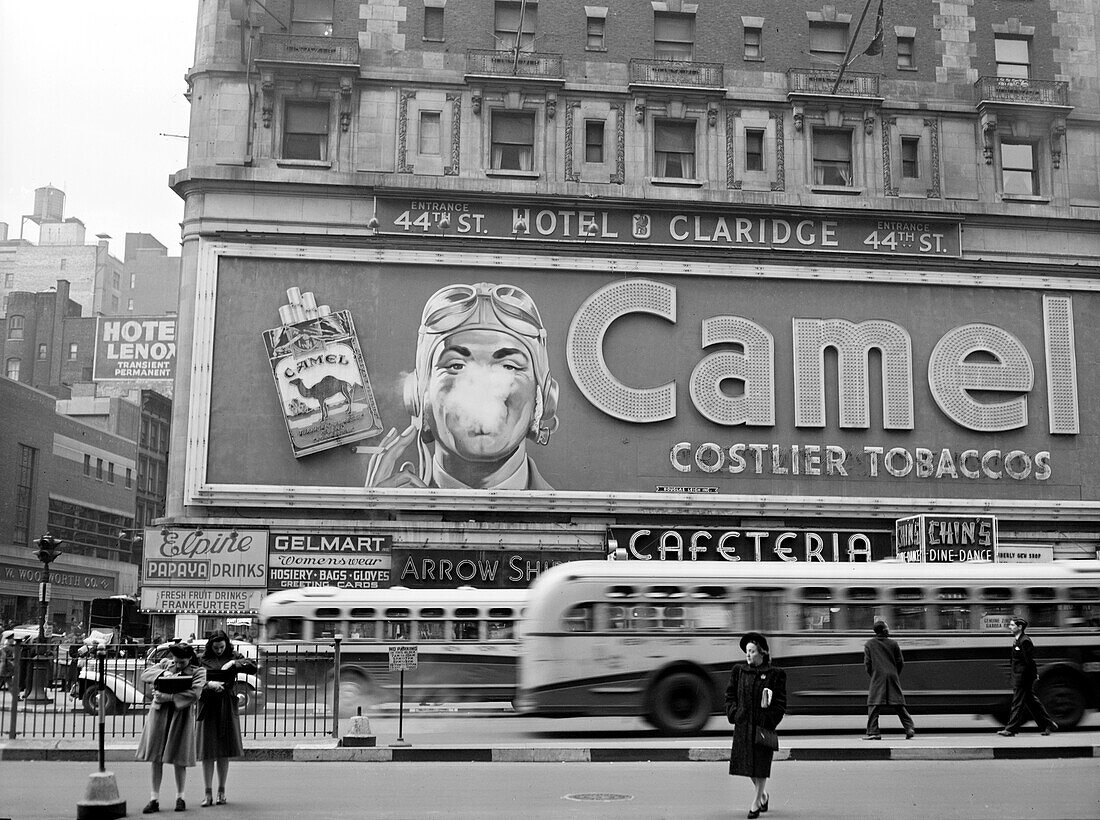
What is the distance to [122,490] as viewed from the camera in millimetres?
93125

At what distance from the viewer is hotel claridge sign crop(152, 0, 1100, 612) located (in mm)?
36344

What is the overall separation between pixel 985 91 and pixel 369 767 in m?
31.4

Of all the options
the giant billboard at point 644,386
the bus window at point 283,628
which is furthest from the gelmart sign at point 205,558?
the bus window at point 283,628

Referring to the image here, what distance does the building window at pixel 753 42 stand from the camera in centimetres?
4056

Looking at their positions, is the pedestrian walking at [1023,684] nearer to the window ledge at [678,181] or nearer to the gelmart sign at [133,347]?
the window ledge at [678,181]

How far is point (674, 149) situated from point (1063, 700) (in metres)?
22.3

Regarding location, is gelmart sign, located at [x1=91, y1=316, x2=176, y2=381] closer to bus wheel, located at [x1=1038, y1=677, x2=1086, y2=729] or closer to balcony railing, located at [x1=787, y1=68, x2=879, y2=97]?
balcony railing, located at [x1=787, y1=68, x2=879, y2=97]

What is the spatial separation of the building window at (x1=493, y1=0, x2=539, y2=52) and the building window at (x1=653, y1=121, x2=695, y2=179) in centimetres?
482

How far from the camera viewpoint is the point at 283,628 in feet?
92.6

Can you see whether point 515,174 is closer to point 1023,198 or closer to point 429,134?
point 429,134

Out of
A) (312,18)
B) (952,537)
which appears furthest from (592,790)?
(312,18)

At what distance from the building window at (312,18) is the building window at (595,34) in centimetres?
785

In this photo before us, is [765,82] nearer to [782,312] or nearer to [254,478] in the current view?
[782,312]

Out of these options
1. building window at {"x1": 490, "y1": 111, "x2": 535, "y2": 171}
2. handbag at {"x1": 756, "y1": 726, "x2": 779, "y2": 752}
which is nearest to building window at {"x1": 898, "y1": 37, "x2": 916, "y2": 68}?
building window at {"x1": 490, "y1": 111, "x2": 535, "y2": 171}
